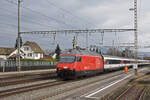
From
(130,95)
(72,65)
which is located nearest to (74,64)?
(72,65)

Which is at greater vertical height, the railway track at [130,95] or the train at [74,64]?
the train at [74,64]

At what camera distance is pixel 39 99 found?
1107 cm

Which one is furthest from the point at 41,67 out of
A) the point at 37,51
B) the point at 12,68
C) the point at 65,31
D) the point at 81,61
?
the point at 37,51

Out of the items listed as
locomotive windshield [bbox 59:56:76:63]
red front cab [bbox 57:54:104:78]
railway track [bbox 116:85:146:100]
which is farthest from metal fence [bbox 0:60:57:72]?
railway track [bbox 116:85:146:100]

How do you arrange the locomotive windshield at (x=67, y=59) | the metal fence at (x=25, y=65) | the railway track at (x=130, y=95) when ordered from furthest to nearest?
the metal fence at (x=25, y=65)
the locomotive windshield at (x=67, y=59)
the railway track at (x=130, y=95)

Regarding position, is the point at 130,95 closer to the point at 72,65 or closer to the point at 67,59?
the point at 72,65

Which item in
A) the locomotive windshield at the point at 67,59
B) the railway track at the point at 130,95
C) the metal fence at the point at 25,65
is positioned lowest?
the railway track at the point at 130,95

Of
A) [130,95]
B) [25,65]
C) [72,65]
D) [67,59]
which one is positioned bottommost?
[130,95]

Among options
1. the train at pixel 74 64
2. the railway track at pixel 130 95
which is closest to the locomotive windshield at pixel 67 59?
the train at pixel 74 64

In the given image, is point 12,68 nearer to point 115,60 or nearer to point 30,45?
point 115,60

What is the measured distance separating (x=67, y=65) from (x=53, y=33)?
46.2 ft

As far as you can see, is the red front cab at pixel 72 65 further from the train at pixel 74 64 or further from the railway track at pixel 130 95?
the railway track at pixel 130 95

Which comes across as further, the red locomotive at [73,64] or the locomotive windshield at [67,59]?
the locomotive windshield at [67,59]

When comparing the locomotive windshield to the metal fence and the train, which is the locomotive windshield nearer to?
the train
